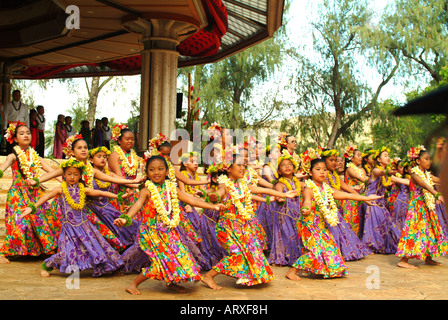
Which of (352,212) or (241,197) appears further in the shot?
(352,212)

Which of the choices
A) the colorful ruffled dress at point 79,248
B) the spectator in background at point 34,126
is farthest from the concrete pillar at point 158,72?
the colorful ruffled dress at point 79,248

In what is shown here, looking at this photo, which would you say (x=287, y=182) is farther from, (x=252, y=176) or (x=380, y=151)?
(x=380, y=151)

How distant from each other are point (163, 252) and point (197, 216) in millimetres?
2111

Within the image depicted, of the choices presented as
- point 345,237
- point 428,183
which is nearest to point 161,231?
point 345,237

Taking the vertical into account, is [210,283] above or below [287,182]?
below

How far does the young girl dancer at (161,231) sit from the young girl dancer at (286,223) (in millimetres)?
2206

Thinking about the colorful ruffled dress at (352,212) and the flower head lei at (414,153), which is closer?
the flower head lei at (414,153)

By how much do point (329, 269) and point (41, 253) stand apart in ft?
12.9

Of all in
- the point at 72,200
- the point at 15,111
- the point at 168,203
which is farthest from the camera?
the point at 15,111

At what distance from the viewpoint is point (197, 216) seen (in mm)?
7723

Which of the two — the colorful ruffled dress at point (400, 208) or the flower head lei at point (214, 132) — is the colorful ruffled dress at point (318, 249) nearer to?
the flower head lei at point (214, 132)

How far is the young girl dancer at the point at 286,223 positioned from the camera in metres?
7.85

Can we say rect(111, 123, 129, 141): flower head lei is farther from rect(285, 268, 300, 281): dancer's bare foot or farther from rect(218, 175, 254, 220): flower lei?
rect(285, 268, 300, 281): dancer's bare foot
